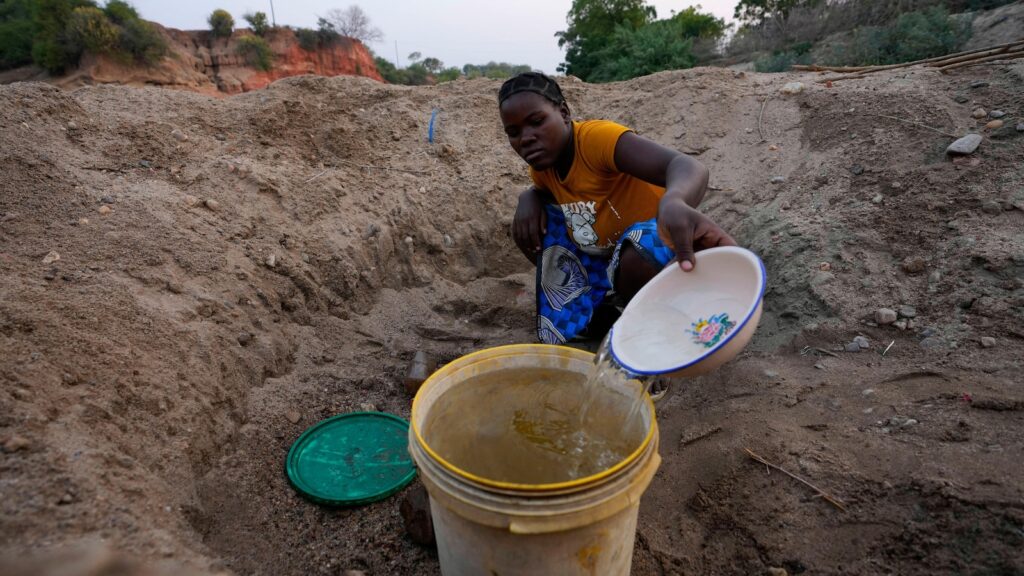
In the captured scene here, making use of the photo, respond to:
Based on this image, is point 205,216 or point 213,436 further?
point 205,216

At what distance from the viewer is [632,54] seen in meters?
14.1

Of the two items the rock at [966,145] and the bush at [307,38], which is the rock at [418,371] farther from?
the bush at [307,38]

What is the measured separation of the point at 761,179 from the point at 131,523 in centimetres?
360

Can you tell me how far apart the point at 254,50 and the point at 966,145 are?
71.2ft

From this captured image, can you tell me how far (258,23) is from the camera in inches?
810

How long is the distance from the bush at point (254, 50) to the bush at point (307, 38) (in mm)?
2432

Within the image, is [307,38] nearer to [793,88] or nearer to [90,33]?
[90,33]

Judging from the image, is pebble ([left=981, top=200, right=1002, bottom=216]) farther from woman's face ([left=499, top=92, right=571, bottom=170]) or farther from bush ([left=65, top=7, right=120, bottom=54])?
bush ([left=65, top=7, right=120, bottom=54])

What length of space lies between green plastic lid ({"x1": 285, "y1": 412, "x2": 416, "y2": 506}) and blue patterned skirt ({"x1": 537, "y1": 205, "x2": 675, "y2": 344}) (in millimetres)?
871

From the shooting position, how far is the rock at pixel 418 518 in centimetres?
171

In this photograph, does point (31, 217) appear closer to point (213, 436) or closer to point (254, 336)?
point (254, 336)

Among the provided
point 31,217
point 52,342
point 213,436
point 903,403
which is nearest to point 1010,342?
point 903,403

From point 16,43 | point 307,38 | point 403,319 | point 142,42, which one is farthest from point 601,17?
point 403,319

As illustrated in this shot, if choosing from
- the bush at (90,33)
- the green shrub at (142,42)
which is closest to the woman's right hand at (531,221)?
the bush at (90,33)
